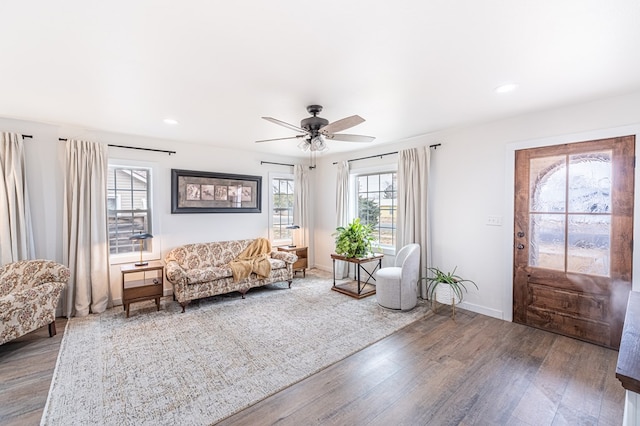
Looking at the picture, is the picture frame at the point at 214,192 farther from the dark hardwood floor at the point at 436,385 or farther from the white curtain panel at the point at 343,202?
the dark hardwood floor at the point at 436,385

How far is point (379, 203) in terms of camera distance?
534 centimetres

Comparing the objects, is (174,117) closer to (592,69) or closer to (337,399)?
(337,399)

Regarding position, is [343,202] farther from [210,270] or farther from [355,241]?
[210,270]

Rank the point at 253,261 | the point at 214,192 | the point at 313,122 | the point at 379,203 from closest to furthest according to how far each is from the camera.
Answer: the point at 313,122
the point at 253,261
the point at 214,192
the point at 379,203

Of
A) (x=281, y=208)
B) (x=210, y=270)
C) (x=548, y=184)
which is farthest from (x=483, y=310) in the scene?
(x=281, y=208)

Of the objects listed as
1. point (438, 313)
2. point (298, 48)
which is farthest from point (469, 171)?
point (298, 48)

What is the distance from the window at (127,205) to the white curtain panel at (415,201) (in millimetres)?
4116

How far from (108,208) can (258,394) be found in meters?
3.69

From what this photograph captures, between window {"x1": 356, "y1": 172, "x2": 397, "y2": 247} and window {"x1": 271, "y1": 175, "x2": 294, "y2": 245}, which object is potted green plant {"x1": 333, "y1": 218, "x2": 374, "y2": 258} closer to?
window {"x1": 356, "y1": 172, "x2": 397, "y2": 247}

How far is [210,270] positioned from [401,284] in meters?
2.77

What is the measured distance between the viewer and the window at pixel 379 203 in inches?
202

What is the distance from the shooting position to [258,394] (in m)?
2.18

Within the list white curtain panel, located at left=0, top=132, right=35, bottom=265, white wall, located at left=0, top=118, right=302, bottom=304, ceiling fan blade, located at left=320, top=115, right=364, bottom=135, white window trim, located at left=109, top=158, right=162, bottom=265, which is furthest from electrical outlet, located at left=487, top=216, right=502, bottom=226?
white curtain panel, located at left=0, top=132, right=35, bottom=265

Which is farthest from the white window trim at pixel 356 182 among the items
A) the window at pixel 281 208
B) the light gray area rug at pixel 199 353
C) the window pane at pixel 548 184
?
the window pane at pixel 548 184
